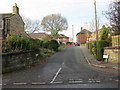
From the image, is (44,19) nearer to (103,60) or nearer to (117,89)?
(103,60)

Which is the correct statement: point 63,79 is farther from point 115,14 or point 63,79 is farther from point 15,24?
point 15,24

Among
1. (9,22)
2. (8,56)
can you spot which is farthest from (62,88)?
(9,22)

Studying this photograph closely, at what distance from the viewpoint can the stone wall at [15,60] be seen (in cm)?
892

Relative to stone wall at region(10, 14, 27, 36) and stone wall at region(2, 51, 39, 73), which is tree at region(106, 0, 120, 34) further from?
stone wall at region(10, 14, 27, 36)

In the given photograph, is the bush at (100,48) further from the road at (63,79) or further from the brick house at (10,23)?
the brick house at (10,23)

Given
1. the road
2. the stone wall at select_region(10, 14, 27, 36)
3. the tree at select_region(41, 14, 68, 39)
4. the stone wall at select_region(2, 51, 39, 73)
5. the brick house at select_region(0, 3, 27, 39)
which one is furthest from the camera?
the tree at select_region(41, 14, 68, 39)

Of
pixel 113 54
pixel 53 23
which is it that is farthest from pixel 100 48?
pixel 53 23

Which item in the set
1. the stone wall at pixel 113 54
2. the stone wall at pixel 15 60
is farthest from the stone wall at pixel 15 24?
the stone wall at pixel 113 54

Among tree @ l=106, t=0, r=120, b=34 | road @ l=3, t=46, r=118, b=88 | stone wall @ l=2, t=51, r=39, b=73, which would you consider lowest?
road @ l=3, t=46, r=118, b=88

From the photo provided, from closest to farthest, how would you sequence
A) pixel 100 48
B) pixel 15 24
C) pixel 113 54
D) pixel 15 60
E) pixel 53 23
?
pixel 15 60 < pixel 113 54 < pixel 100 48 < pixel 15 24 < pixel 53 23

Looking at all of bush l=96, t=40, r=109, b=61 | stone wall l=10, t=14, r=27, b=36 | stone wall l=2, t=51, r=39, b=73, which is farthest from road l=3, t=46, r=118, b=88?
stone wall l=10, t=14, r=27, b=36

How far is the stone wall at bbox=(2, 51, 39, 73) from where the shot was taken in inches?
351

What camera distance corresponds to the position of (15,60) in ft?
32.0

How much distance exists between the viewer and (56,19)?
44219 millimetres
